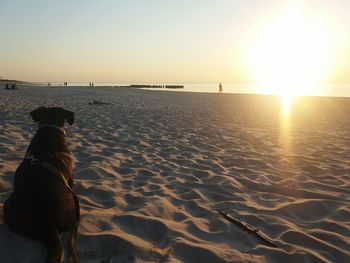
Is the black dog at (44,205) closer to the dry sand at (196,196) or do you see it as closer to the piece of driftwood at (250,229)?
the dry sand at (196,196)

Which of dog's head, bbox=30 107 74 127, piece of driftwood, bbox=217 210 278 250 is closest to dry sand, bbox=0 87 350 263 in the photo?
piece of driftwood, bbox=217 210 278 250

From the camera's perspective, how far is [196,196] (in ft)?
17.5

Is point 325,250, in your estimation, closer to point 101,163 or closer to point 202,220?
point 202,220

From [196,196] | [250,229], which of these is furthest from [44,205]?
[196,196]

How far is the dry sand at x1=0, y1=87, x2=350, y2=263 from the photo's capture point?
3600 millimetres

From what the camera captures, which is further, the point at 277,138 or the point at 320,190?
the point at 277,138

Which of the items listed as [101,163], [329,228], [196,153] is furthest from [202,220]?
[196,153]

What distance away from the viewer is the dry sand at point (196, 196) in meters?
3.60

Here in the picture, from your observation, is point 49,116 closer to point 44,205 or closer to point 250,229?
point 44,205

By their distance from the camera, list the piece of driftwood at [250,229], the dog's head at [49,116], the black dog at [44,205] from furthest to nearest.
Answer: the dog's head at [49,116], the piece of driftwood at [250,229], the black dog at [44,205]

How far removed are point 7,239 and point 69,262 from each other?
2.57 feet

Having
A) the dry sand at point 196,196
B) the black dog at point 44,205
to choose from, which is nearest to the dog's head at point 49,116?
the black dog at point 44,205

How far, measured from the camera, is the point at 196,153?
8.27 m

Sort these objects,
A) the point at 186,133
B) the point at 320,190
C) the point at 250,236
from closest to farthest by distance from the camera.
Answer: the point at 250,236 < the point at 320,190 < the point at 186,133
